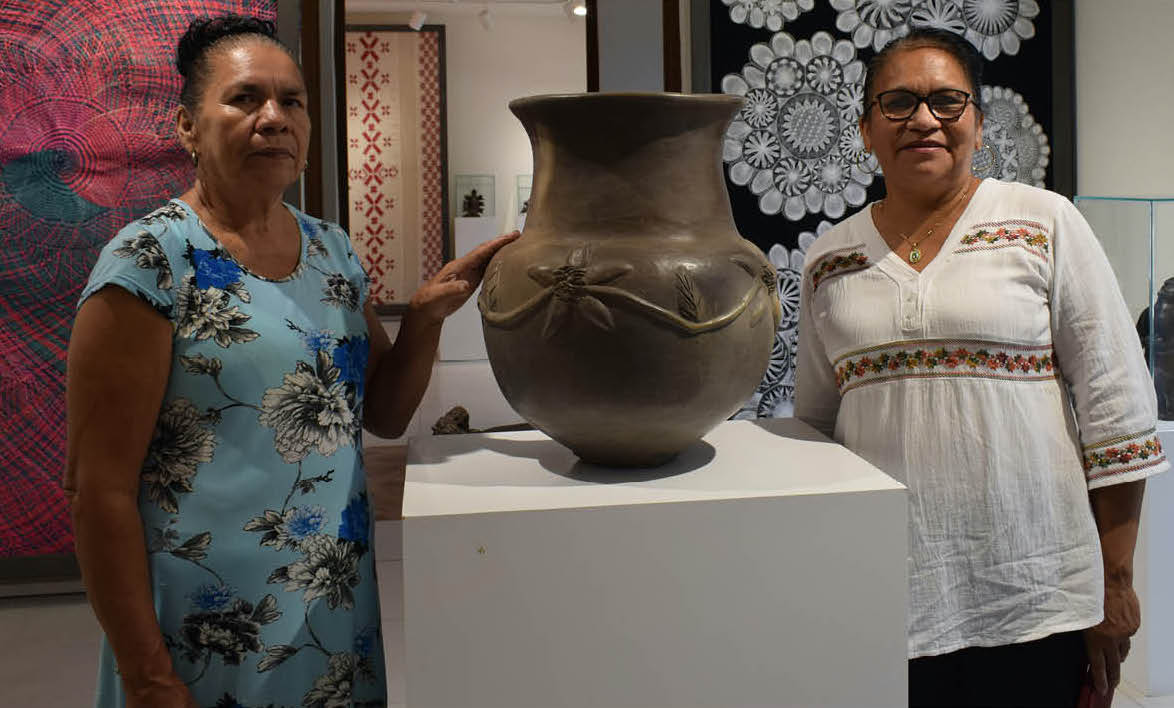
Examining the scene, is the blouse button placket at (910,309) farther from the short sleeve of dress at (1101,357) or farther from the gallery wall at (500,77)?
the gallery wall at (500,77)

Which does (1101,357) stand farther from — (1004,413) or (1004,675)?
(1004,675)

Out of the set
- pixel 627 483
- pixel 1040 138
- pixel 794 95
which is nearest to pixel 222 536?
pixel 627 483

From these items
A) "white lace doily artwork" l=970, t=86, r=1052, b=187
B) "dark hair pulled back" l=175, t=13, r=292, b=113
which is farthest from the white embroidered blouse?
"white lace doily artwork" l=970, t=86, r=1052, b=187

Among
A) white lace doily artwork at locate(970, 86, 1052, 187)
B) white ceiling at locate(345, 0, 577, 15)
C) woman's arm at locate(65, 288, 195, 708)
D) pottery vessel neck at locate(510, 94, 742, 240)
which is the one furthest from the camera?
white ceiling at locate(345, 0, 577, 15)

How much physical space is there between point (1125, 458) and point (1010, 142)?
225cm

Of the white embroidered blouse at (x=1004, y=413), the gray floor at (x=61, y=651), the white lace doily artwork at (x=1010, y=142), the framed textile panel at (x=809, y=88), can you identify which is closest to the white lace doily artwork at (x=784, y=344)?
the framed textile panel at (x=809, y=88)

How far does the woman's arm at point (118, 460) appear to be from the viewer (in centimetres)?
128

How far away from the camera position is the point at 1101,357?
1.55 meters

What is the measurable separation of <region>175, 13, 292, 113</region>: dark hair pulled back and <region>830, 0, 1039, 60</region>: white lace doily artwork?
7.99 feet

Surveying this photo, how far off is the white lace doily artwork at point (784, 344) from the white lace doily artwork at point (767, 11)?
66 centimetres

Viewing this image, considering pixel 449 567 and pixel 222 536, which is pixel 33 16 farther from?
pixel 449 567

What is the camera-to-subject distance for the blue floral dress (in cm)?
134

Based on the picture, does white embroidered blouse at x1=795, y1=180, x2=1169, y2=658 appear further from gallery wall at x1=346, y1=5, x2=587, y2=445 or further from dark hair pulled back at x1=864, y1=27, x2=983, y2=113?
gallery wall at x1=346, y1=5, x2=587, y2=445

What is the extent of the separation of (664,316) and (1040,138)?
2.73 m
